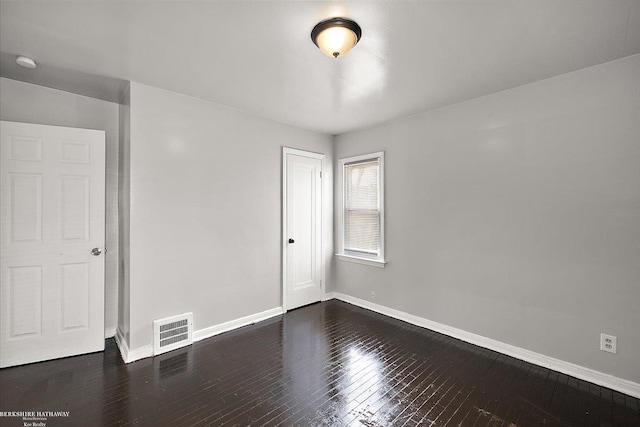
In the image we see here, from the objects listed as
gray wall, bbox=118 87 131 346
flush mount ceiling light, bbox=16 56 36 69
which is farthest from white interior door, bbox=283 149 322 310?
flush mount ceiling light, bbox=16 56 36 69

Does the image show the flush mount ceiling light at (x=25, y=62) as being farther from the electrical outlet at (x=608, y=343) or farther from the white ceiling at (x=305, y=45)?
the electrical outlet at (x=608, y=343)

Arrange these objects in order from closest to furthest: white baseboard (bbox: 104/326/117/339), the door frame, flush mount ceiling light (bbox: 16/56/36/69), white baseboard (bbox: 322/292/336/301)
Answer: flush mount ceiling light (bbox: 16/56/36/69), white baseboard (bbox: 104/326/117/339), the door frame, white baseboard (bbox: 322/292/336/301)

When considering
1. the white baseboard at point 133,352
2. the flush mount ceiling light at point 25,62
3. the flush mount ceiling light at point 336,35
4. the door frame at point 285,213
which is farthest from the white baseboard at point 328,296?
the flush mount ceiling light at point 25,62

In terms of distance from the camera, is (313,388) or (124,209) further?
(124,209)

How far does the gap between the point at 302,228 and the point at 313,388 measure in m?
2.34

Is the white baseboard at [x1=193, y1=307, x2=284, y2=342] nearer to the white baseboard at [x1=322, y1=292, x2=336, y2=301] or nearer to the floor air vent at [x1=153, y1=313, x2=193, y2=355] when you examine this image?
the floor air vent at [x1=153, y1=313, x2=193, y2=355]

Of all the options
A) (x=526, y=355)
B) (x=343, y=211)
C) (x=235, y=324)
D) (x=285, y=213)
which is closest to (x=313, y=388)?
(x=235, y=324)

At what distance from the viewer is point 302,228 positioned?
4.36 m

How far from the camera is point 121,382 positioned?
95.9 inches

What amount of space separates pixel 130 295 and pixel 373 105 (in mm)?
3304

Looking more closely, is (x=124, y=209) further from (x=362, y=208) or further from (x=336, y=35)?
(x=362, y=208)

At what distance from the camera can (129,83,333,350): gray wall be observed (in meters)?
2.88

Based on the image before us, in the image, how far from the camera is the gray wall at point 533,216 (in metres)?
2.37

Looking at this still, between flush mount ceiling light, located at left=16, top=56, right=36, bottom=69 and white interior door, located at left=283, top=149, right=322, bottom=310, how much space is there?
8.44 feet
